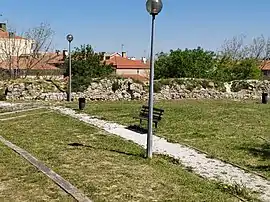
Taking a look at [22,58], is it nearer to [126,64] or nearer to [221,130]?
[221,130]

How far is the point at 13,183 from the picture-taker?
737 centimetres

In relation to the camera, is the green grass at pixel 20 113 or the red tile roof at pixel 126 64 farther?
the red tile roof at pixel 126 64

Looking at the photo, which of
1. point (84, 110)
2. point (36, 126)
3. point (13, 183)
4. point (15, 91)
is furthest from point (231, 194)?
point (15, 91)

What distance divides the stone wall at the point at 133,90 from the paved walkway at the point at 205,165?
439 inches

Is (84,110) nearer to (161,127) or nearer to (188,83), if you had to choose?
(161,127)

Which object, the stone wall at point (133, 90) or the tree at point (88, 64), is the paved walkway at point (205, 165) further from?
the tree at point (88, 64)

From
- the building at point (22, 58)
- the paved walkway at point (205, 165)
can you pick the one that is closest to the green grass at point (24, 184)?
the paved walkway at point (205, 165)

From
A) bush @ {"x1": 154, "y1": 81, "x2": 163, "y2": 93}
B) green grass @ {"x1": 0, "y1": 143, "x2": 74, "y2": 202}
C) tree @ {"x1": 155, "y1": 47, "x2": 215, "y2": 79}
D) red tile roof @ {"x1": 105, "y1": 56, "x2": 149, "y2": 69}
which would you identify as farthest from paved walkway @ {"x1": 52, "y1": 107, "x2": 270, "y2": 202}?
red tile roof @ {"x1": 105, "y1": 56, "x2": 149, "y2": 69}

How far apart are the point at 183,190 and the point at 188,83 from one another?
1988 centimetres

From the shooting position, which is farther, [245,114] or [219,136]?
[245,114]

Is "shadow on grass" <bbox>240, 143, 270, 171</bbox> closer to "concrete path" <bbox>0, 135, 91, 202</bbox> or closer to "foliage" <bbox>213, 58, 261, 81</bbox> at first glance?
"concrete path" <bbox>0, 135, 91, 202</bbox>

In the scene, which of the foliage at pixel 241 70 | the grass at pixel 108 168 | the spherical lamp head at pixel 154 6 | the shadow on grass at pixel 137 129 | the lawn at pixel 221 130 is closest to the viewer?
the grass at pixel 108 168

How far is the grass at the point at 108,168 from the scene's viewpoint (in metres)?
6.87

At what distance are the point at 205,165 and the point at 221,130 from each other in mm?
4500
